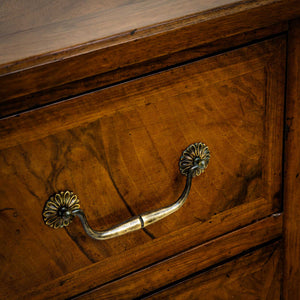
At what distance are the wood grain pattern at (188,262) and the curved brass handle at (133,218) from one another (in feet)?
0.30

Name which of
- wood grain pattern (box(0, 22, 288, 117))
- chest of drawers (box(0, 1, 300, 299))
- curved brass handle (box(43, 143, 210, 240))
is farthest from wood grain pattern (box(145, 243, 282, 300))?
wood grain pattern (box(0, 22, 288, 117))

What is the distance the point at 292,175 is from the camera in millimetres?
472

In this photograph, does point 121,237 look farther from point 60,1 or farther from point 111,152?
point 60,1

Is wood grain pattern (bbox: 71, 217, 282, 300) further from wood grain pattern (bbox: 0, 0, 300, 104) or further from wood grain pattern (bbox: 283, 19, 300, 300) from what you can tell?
wood grain pattern (bbox: 0, 0, 300, 104)

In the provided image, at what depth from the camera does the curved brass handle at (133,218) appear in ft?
1.25

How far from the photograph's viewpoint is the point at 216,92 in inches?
15.7

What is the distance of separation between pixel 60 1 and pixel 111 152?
0.19 metres

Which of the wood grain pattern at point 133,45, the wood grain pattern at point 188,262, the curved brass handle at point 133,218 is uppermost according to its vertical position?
the wood grain pattern at point 133,45

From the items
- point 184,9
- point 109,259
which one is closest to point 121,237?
point 109,259

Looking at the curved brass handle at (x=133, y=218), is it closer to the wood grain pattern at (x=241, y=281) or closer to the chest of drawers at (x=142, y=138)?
the chest of drawers at (x=142, y=138)

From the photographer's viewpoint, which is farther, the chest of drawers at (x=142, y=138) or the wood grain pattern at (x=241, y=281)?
the wood grain pattern at (x=241, y=281)

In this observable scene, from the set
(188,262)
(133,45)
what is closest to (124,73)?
(133,45)

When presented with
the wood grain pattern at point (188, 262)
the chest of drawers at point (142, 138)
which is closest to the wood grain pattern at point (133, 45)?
the chest of drawers at point (142, 138)

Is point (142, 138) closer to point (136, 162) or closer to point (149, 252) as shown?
point (136, 162)
